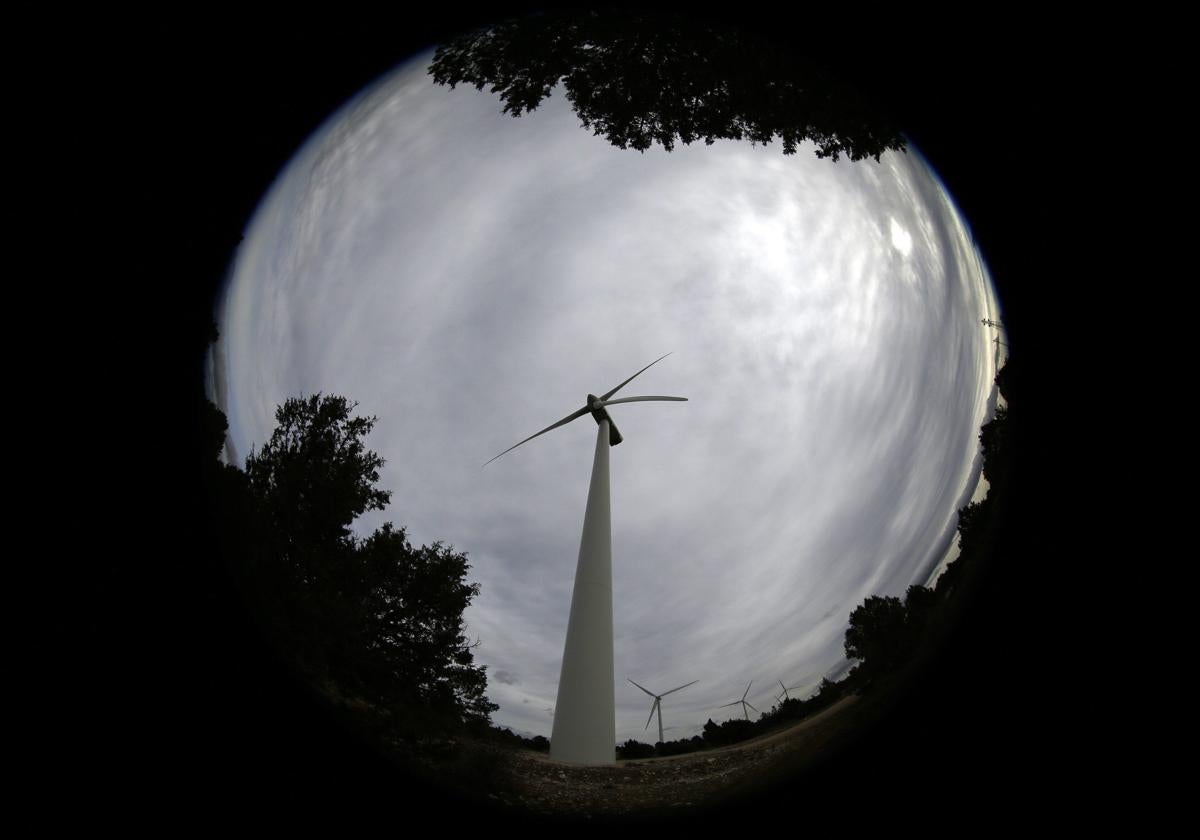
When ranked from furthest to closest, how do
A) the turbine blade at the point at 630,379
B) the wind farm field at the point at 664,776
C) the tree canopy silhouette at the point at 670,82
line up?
the turbine blade at the point at 630,379, the tree canopy silhouette at the point at 670,82, the wind farm field at the point at 664,776

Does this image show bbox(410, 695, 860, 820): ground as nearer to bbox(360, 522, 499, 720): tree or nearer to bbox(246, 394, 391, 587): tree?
bbox(360, 522, 499, 720): tree

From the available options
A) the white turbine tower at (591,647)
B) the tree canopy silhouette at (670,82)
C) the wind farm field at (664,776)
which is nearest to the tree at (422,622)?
the wind farm field at (664,776)

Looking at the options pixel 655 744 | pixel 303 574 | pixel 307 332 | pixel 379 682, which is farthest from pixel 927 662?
pixel 307 332

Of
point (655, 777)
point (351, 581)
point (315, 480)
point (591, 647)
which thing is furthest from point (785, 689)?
point (315, 480)

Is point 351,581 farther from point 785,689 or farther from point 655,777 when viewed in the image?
point 785,689

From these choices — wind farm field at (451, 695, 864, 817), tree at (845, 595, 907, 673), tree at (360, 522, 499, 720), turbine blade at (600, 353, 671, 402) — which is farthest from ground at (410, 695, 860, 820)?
turbine blade at (600, 353, 671, 402)

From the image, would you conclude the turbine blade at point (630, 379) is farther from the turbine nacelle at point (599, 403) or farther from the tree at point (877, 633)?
the tree at point (877, 633)
